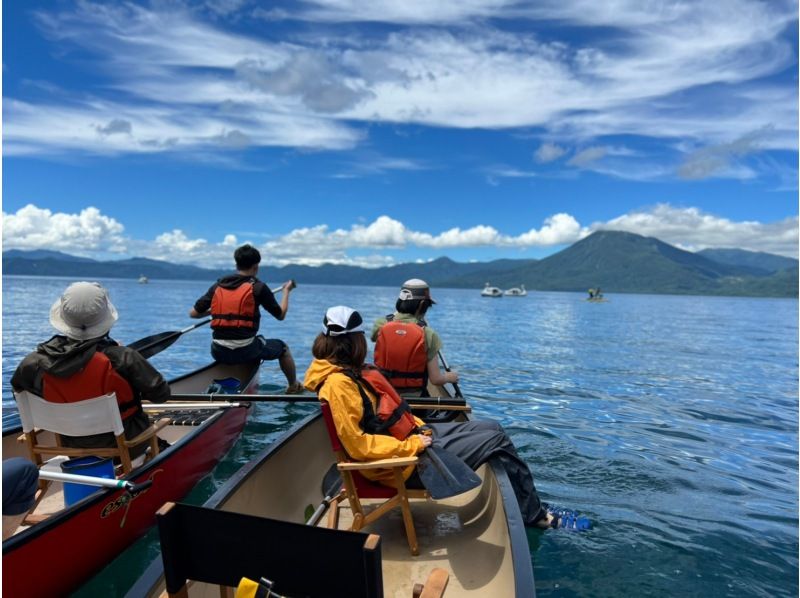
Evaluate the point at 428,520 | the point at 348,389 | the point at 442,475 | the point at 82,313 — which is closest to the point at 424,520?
the point at 428,520

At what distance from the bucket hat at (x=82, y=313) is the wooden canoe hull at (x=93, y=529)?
1.39 metres

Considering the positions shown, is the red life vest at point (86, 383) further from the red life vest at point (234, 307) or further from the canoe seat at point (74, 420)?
the red life vest at point (234, 307)

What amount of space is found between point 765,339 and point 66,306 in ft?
140

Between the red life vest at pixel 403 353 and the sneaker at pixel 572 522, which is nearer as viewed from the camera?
the sneaker at pixel 572 522

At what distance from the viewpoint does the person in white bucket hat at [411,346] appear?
6777 millimetres

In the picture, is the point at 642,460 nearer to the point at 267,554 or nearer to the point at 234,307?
the point at 234,307

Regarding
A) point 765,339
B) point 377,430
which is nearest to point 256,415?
point 377,430

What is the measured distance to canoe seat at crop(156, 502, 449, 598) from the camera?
217 cm

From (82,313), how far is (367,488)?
2.74 metres

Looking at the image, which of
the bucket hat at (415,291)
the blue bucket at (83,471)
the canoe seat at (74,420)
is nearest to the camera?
the canoe seat at (74,420)

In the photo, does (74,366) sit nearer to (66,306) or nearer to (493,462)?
(66,306)

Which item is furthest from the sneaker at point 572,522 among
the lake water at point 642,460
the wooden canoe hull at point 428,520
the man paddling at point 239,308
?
the man paddling at point 239,308

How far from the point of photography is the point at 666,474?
8930 mm

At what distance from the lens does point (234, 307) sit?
31.3 feet
